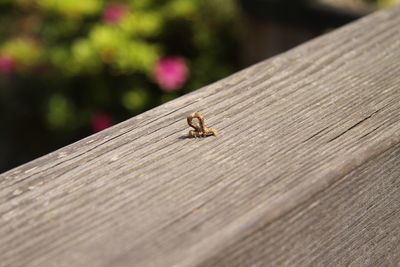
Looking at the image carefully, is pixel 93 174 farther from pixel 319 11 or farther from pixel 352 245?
Result: pixel 319 11

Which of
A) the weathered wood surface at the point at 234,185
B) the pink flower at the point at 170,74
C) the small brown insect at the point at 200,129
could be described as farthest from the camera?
the pink flower at the point at 170,74

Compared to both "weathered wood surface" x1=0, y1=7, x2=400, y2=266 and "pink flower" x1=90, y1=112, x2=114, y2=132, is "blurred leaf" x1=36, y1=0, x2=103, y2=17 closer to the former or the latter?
"pink flower" x1=90, y1=112, x2=114, y2=132

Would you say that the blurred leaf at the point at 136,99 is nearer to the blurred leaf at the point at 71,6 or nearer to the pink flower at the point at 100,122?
the pink flower at the point at 100,122

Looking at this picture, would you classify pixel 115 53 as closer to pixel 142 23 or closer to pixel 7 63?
pixel 142 23

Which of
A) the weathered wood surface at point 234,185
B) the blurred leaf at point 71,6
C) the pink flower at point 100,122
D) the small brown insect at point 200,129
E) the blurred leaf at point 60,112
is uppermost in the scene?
the blurred leaf at point 71,6

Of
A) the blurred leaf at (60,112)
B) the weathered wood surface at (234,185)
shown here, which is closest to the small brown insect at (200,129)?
the weathered wood surface at (234,185)

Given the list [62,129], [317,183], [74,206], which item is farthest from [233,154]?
[62,129]

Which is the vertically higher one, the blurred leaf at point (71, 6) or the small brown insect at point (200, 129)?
the blurred leaf at point (71, 6)

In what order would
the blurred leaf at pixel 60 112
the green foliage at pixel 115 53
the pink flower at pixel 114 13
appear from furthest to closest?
the blurred leaf at pixel 60 112 → the pink flower at pixel 114 13 → the green foliage at pixel 115 53

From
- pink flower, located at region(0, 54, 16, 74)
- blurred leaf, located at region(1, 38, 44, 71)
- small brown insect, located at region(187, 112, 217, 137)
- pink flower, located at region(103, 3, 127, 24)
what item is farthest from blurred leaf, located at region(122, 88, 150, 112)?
small brown insect, located at region(187, 112, 217, 137)
